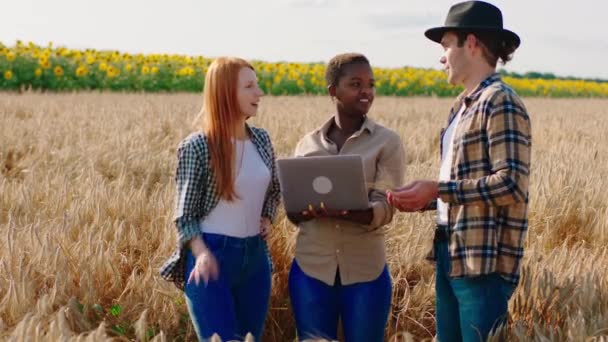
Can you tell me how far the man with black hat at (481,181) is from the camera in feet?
7.47

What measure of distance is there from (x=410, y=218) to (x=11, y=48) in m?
18.6

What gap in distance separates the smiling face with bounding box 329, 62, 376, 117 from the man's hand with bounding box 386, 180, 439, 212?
480 millimetres

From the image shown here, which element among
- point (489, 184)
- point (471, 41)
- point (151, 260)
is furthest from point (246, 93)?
point (151, 260)

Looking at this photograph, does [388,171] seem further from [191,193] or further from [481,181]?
[191,193]

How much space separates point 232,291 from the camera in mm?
2719

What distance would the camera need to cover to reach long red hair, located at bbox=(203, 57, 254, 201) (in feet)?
8.64

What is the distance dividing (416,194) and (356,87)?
57cm

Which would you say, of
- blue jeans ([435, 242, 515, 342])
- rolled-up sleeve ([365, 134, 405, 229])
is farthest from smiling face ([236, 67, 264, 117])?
blue jeans ([435, 242, 515, 342])

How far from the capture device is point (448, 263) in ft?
8.23

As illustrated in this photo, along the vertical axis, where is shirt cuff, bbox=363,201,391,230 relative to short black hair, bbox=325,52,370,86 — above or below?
below

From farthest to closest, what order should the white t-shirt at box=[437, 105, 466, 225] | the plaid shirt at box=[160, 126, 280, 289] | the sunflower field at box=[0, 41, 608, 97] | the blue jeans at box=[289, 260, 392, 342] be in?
the sunflower field at box=[0, 41, 608, 97] < the blue jeans at box=[289, 260, 392, 342] < the plaid shirt at box=[160, 126, 280, 289] < the white t-shirt at box=[437, 105, 466, 225]

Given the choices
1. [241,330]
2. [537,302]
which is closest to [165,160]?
[241,330]

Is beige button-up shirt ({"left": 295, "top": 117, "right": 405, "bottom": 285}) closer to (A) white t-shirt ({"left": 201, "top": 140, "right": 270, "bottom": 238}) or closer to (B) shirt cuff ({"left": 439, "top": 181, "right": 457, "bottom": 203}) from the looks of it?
(A) white t-shirt ({"left": 201, "top": 140, "right": 270, "bottom": 238})

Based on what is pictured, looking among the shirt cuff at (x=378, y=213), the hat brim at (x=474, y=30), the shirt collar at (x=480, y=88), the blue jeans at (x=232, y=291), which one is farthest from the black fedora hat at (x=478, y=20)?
the blue jeans at (x=232, y=291)
